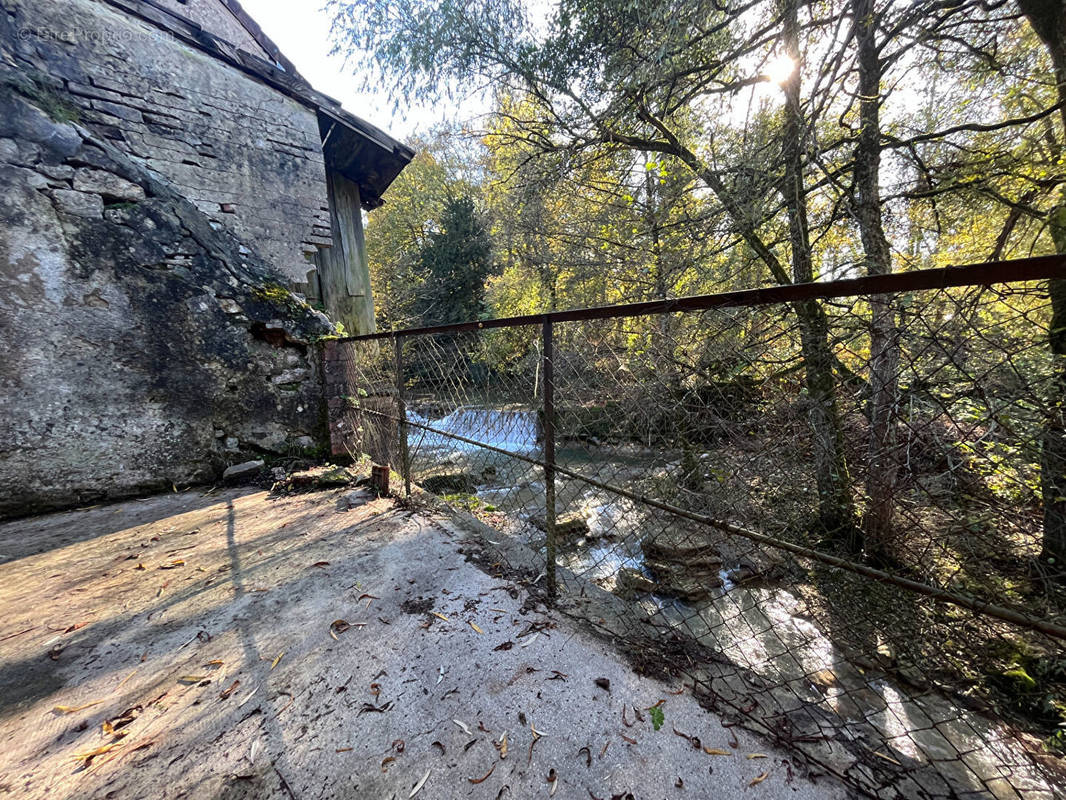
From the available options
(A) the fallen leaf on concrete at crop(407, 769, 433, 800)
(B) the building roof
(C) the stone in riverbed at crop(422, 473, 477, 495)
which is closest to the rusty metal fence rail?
(A) the fallen leaf on concrete at crop(407, 769, 433, 800)

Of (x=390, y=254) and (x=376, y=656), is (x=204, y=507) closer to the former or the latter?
(x=376, y=656)

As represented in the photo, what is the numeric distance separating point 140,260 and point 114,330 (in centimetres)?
63

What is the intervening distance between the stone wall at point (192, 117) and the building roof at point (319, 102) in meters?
0.11

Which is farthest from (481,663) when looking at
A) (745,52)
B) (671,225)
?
(745,52)

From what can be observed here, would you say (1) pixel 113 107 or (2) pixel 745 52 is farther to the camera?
(1) pixel 113 107

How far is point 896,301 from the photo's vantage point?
1.15m

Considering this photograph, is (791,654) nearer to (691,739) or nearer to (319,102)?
(691,739)

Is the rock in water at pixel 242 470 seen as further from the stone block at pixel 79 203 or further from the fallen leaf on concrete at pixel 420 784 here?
the fallen leaf on concrete at pixel 420 784

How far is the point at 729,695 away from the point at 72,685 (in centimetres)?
243

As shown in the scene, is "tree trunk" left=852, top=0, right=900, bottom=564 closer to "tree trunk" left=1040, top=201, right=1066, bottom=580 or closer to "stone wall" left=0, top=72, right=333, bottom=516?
"tree trunk" left=1040, top=201, right=1066, bottom=580

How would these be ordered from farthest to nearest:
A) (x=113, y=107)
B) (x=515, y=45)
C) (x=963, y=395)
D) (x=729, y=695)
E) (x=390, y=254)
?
(x=390, y=254)
(x=515, y=45)
(x=113, y=107)
(x=729, y=695)
(x=963, y=395)

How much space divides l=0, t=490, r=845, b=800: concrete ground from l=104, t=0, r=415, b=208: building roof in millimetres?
5246

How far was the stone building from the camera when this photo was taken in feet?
9.84

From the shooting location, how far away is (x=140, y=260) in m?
3.34
